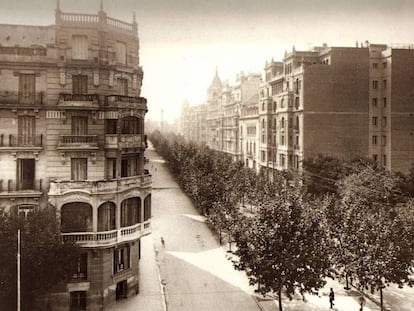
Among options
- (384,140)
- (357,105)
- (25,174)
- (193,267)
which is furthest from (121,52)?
(384,140)

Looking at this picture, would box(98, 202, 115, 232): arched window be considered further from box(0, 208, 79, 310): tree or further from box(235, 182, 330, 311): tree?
box(235, 182, 330, 311): tree

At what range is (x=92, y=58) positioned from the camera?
61.2ft

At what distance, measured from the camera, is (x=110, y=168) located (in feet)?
64.0

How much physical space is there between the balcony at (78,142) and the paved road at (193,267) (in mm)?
7971

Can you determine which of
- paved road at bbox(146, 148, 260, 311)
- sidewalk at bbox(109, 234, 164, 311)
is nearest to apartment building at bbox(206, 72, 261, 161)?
paved road at bbox(146, 148, 260, 311)

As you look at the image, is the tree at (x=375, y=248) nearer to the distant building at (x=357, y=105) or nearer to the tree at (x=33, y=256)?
the tree at (x=33, y=256)

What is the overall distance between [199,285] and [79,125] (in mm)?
10194

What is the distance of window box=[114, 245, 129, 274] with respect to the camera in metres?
20.3

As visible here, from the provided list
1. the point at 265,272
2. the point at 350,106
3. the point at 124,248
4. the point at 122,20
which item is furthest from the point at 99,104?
the point at 350,106

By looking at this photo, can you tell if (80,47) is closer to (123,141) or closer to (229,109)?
(123,141)

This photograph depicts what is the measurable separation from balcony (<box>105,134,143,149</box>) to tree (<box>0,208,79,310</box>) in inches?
148

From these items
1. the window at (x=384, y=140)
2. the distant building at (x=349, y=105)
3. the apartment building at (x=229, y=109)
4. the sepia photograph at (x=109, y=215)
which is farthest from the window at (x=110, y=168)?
the apartment building at (x=229, y=109)

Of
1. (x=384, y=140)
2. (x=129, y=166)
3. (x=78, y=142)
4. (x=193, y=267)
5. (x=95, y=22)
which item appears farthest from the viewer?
(x=384, y=140)

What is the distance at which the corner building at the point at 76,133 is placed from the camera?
705 inches
